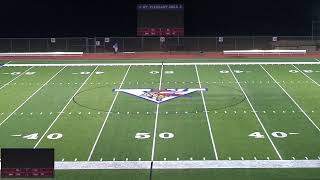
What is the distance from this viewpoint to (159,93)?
21.4 metres

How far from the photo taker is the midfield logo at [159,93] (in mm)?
20406

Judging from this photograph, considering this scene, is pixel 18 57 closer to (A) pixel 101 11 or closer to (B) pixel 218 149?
(A) pixel 101 11

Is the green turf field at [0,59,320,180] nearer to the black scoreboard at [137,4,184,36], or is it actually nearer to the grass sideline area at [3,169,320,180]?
the grass sideline area at [3,169,320,180]

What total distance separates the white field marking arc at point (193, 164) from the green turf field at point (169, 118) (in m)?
0.07

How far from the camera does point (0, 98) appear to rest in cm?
2067

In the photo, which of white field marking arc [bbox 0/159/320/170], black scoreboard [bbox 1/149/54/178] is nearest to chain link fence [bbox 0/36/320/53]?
white field marking arc [bbox 0/159/320/170]

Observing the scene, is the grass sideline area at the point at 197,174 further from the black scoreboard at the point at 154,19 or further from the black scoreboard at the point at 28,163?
the black scoreboard at the point at 154,19

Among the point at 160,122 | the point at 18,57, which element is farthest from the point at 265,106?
the point at 18,57

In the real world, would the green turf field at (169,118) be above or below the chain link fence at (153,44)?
below

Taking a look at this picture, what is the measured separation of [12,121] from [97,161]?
4.88m

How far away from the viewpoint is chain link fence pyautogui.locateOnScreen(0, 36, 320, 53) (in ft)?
114

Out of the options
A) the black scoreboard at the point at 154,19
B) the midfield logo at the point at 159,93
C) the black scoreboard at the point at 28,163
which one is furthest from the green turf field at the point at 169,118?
the black scoreboard at the point at 154,19

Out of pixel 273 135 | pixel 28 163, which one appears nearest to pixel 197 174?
pixel 273 135

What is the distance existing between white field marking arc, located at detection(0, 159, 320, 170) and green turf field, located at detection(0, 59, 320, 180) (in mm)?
74
